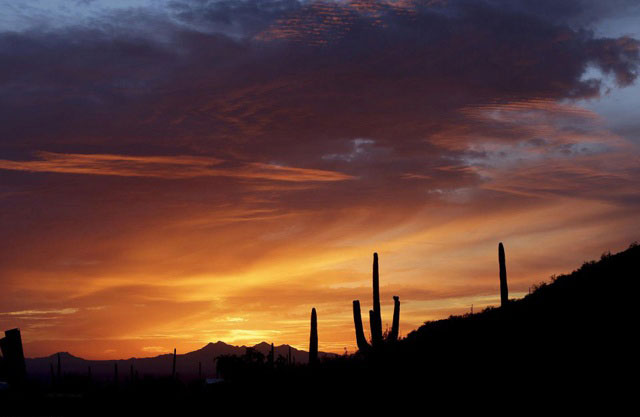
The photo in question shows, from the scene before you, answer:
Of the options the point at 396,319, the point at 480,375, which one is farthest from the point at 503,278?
the point at 480,375

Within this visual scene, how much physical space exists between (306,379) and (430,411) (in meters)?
9.49

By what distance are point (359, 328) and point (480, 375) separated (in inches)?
593

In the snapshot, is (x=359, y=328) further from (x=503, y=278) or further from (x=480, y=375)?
(x=480, y=375)

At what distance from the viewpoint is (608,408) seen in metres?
15.6

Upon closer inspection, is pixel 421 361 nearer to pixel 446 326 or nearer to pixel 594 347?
pixel 594 347

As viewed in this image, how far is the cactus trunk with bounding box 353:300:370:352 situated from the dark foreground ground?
220 cm

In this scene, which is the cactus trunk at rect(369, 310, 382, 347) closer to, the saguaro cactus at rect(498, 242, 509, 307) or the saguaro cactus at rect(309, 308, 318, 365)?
the saguaro cactus at rect(309, 308, 318, 365)

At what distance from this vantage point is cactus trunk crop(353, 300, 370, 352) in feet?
114

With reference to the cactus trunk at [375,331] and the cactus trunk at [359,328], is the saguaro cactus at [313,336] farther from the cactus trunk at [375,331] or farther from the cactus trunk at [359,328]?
the cactus trunk at [375,331]

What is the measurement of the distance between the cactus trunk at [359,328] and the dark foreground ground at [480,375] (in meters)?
2.20

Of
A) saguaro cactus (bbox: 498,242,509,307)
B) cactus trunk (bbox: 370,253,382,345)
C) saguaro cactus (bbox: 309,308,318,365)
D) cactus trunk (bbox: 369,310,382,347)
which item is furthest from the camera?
saguaro cactus (bbox: 309,308,318,365)

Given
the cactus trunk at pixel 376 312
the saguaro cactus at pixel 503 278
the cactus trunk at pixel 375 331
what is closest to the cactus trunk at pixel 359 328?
the cactus trunk at pixel 376 312

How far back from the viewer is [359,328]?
34.9 metres

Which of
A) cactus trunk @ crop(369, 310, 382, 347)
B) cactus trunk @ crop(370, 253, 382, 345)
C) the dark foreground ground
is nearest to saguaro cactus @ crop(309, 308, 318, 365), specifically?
the dark foreground ground
